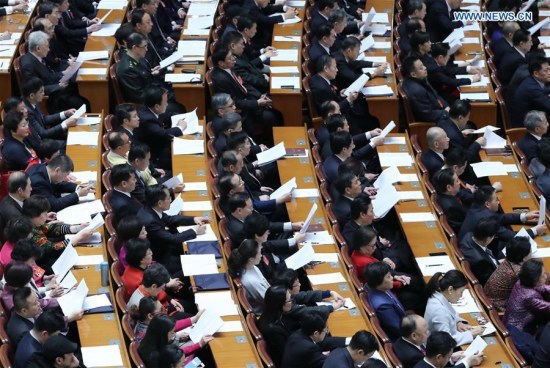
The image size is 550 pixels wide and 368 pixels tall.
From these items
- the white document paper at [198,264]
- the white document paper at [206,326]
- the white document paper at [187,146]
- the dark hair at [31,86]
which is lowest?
the white document paper at [187,146]

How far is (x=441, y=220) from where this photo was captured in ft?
25.3

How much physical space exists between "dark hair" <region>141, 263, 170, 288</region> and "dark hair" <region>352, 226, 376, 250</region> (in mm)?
1199

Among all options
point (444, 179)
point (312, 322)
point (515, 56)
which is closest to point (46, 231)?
point (312, 322)

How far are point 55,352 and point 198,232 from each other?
1.63 m

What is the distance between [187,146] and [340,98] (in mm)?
1396

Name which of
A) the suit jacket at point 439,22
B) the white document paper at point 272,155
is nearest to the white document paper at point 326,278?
the white document paper at point 272,155

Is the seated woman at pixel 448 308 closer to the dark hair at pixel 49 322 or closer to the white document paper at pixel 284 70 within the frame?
the dark hair at pixel 49 322

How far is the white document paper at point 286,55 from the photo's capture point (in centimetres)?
956

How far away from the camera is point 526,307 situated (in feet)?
22.3

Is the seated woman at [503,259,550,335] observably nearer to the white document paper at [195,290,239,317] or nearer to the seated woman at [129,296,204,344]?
the white document paper at [195,290,239,317]

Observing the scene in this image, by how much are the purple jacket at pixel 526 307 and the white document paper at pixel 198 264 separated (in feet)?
5.40

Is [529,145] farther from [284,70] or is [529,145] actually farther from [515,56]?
[284,70]

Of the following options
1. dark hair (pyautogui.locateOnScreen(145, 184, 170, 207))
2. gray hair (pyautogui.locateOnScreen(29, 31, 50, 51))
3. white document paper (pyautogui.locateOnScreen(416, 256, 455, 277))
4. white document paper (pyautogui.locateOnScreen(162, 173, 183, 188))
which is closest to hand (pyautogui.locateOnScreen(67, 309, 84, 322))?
dark hair (pyautogui.locateOnScreen(145, 184, 170, 207))

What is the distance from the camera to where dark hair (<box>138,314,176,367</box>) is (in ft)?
19.7
